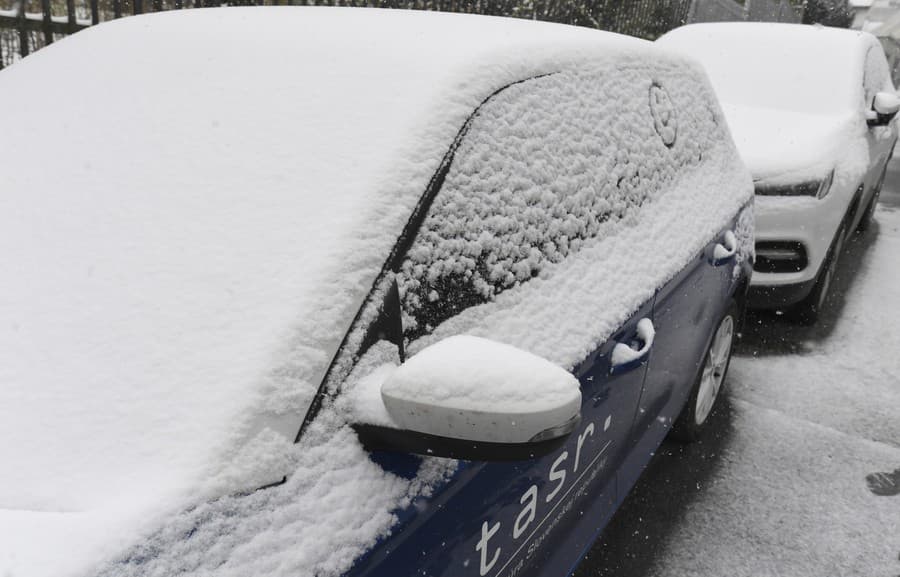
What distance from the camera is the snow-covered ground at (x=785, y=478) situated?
2.38 m

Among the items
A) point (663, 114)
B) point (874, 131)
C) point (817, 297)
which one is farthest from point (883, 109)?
point (663, 114)

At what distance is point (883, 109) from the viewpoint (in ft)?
15.3

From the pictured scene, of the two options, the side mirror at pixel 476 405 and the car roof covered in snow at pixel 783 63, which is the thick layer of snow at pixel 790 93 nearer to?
the car roof covered in snow at pixel 783 63

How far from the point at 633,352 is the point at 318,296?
93cm

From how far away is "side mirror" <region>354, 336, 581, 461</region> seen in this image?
995 millimetres

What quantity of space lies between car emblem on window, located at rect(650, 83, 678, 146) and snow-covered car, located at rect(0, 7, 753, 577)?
0.86 ft

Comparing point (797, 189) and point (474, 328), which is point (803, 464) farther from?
point (474, 328)

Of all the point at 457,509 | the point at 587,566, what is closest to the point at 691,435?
the point at 587,566

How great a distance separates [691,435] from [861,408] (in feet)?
3.35

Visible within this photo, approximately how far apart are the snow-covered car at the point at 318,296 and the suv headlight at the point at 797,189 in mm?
2063

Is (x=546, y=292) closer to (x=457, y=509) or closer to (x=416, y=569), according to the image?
(x=457, y=509)

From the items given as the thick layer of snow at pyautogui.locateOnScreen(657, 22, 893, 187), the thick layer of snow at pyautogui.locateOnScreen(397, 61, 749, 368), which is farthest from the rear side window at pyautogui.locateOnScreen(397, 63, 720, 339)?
the thick layer of snow at pyautogui.locateOnScreen(657, 22, 893, 187)

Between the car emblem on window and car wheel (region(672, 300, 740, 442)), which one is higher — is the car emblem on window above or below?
above

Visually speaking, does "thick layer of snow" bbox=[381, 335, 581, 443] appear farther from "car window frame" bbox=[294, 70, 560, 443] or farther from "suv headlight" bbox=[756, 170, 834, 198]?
"suv headlight" bbox=[756, 170, 834, 198]
